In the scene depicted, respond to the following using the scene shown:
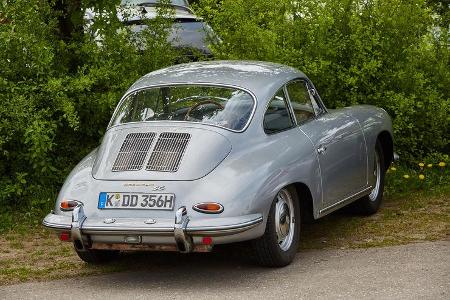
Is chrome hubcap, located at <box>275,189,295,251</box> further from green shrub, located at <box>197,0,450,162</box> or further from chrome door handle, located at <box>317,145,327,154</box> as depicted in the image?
green shrub, located at <box>197,0,450,162</box>

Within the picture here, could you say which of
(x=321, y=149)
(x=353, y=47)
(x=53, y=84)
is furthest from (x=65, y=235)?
(x=353, y=47)

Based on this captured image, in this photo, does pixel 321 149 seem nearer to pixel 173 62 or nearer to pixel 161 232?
pixel 161 232

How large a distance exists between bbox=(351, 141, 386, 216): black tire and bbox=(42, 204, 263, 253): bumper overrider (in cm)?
258

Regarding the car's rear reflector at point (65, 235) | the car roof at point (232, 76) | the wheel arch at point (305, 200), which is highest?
the car roof at point (232, 76)

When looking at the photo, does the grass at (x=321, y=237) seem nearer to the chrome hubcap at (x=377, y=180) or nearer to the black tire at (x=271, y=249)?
the chrome hubcap at (x=377, y=180)

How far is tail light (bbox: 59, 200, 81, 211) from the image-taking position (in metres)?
7.16

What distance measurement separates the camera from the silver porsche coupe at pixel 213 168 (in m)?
6.84

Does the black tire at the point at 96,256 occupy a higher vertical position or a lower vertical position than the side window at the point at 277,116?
lower

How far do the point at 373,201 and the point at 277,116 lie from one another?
79.5 inches

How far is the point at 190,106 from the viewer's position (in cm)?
783

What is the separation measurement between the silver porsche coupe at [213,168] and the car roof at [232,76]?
0.04 feet

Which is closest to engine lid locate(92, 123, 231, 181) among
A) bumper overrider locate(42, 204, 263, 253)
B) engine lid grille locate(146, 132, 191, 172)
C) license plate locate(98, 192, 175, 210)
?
engine lid grille locate(146, 132, 191, 172)

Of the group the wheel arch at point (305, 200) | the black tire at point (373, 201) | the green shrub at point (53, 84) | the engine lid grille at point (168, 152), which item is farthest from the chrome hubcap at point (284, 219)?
the green shrub at point (53, 84)

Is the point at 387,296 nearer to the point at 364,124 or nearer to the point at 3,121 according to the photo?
the point at 364,124
